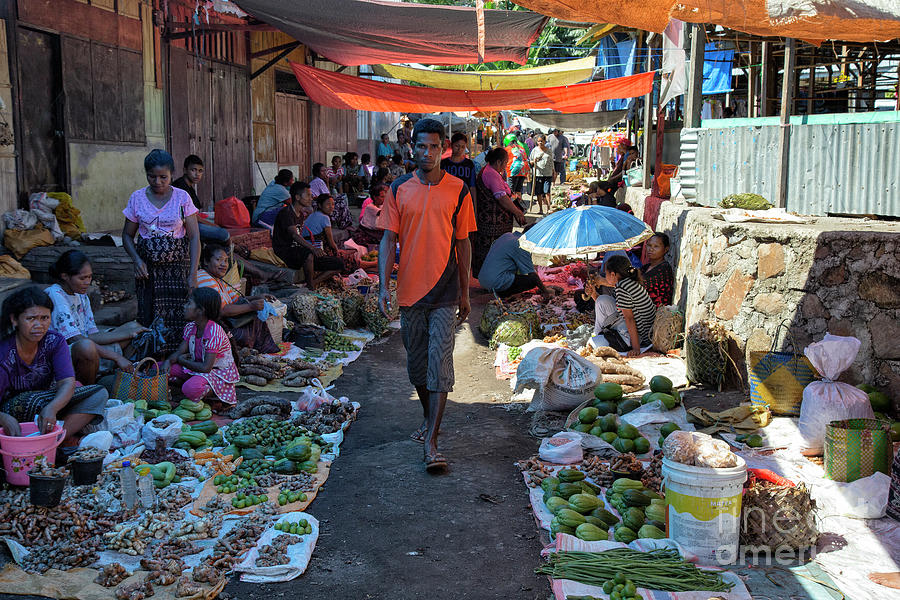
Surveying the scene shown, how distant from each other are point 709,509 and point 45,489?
3.21 metres

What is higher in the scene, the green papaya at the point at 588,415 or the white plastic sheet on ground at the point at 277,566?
the green papaya at the point at 588,415

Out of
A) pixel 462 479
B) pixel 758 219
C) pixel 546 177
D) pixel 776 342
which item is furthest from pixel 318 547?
pixel 546 177

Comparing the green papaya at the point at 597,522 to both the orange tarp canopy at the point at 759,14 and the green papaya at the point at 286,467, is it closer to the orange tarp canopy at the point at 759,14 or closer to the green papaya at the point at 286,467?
the green papaya at the point at 286,467

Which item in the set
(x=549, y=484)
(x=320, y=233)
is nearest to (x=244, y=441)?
(x=549, y=484)

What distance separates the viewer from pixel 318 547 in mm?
3945

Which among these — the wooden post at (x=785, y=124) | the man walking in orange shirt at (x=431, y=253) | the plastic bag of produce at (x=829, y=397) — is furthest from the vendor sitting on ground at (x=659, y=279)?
the man walking in orange shirt at (x=431, y=253)

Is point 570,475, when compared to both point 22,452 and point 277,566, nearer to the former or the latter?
point 277,566

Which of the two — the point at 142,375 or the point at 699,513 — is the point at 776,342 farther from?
the point at 142,375

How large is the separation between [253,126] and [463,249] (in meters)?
10.6

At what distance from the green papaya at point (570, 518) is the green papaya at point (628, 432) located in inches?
47.7

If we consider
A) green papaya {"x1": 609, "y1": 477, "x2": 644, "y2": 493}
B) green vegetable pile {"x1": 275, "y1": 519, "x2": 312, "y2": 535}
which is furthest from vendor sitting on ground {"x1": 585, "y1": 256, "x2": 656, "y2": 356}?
green vegetable pile {"x1": 275, "y1": 519, "x2": 312, "y2": 535}

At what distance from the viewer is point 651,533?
3.78m

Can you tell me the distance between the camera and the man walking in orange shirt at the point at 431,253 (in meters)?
4.84

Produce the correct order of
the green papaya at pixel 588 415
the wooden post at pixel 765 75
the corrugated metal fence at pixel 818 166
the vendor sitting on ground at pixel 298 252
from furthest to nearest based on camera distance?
the wooden post at pixel 765 75 < the vendor sitting on ground at pixel 298 252 < the corrugated metal fence at pixel 818 166 < the green papaya at pixel 588 415
